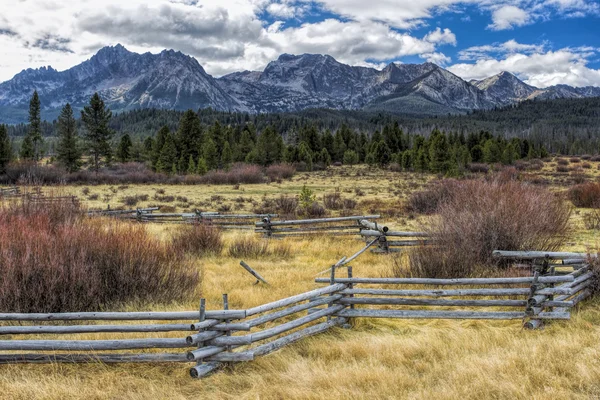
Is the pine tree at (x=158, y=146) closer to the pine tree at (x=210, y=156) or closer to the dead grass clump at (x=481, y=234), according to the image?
the pine tree at (x=210, y=156)

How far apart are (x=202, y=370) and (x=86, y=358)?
5.09 ft

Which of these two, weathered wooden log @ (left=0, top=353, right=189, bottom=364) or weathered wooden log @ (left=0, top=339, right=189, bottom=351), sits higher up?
weathered wooden log @ (left=0, top=339, right=189, bottom=351)

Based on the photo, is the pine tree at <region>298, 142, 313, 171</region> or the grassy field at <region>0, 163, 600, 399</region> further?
the pine tree at <region>298, 142, 313, 171</region>

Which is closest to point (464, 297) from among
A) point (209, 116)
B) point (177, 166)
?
point (177, 166)

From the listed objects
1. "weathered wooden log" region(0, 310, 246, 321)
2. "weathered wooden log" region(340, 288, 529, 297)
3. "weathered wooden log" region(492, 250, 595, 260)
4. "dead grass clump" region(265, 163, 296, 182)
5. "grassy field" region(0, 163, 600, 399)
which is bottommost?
"grassy field" region(0, 163, 600, 399)

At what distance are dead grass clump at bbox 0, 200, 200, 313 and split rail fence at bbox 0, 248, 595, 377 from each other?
621mm

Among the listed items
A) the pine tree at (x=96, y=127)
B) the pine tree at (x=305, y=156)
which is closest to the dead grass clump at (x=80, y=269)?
the pine tree at (x=96, y=127)

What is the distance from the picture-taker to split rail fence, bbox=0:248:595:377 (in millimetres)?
5406

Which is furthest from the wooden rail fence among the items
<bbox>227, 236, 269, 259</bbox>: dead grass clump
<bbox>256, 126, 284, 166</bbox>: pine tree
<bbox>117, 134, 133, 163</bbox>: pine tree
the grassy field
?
<bbox>117, 134, 133, 163</bbox>: pine tree

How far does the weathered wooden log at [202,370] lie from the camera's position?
5.20m

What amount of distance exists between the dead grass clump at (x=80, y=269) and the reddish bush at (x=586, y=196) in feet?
75.7

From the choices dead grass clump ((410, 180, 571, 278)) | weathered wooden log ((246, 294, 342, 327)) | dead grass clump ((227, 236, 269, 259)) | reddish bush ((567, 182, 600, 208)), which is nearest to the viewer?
weathered wooden log ((246, 294, 342, 327))

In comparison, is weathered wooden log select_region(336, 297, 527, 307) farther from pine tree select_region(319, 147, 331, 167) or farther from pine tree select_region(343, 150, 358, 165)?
pine tree select_region(343, 150, 358, 165)

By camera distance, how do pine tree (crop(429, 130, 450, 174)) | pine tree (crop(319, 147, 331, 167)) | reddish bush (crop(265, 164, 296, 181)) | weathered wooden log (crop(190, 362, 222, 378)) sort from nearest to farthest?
weathered wooden log (crop(190, 362, 222, 378)) < reddish bush (crop(265, 164, 296, 181)) < pine tree (crop(429, 130, 450, 174)) < pine tree (crop(319, 147, 331, 167))
